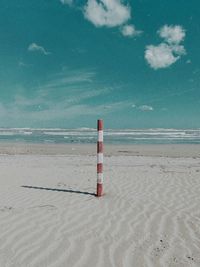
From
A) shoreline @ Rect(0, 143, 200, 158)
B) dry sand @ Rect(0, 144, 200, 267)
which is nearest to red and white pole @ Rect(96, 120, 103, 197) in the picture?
dry sand @ Rect(0, 144, 200, 267)

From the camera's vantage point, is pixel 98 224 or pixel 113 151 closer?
pixel 98 224

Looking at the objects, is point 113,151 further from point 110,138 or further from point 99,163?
point 110,138

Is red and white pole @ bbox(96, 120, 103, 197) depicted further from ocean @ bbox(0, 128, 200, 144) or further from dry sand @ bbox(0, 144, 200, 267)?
ocean @ bbox(0, 128, 200, 144)

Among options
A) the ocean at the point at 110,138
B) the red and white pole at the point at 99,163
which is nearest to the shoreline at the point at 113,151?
the ocean at the point at 110,138

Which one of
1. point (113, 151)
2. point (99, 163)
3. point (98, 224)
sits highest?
point (99, 163)

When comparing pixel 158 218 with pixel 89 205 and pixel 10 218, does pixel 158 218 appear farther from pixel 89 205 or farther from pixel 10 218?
pixel 10 218

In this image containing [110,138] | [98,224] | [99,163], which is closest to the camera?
[98,224]

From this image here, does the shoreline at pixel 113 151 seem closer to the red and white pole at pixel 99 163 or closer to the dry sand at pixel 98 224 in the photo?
the dry sand at pixel 98 224

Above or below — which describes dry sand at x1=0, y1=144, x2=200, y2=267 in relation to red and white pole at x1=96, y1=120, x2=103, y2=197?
below

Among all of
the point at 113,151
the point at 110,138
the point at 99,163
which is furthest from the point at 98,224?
the point at 110,138

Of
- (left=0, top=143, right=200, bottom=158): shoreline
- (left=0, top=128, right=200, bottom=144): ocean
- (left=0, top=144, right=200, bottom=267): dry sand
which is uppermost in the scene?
(left=0, top=128, right=200, bottom=144): ocean

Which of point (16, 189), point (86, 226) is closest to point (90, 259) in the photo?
point (86, 226)

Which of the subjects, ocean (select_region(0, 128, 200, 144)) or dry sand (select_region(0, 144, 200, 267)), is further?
ocean (select_region(0, 128, 200, 144))

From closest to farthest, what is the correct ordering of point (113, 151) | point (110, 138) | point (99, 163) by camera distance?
1. point (99, 163)
2. point (113, 151)
3. point (110, 138)
